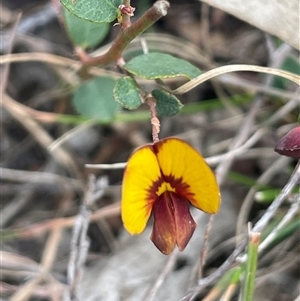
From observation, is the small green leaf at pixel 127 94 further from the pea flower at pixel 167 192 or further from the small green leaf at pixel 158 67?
the pea flower at pixel 167 192

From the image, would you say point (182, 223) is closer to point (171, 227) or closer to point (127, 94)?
point (171, 227)

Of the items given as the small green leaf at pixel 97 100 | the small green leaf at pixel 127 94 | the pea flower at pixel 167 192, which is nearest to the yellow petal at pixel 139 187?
the pea flower at pixel 167 192

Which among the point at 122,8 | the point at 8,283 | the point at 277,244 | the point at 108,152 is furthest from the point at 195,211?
the point at 122,8

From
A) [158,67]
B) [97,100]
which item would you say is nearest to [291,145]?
[158,67]

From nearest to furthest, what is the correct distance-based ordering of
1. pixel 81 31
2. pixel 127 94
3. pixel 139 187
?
pixel 139 187
pixel 127 94
pixel 81 31

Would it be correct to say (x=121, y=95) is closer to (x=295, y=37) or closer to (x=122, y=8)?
(x=122, y=8)
